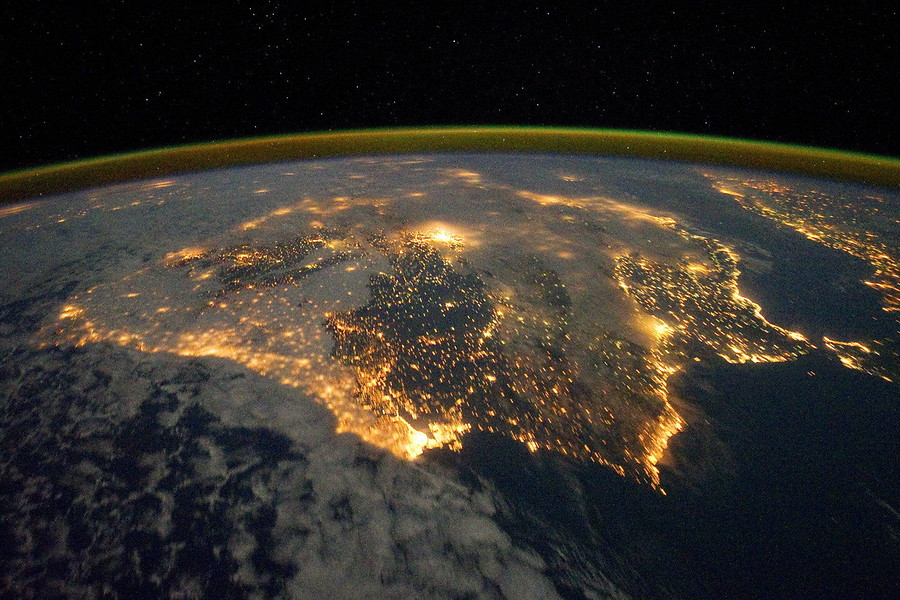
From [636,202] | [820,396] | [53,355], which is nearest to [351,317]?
[53,355]

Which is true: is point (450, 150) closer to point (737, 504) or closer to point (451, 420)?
point (451, 420)

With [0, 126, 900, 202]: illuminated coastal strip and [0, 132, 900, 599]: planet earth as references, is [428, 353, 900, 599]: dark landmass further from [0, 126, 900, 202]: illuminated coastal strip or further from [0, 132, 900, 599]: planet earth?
[0, 126, 900, 202]: illuminated coastal strip

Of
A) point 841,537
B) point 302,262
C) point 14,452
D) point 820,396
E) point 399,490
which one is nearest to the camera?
point 841,537

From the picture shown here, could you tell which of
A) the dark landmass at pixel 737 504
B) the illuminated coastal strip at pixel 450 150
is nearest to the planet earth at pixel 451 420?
the dark landmass at pixel 737 504

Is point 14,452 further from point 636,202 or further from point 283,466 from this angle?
point 636,202

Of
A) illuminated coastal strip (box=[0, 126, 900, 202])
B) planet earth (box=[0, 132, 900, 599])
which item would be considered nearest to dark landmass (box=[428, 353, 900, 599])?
planet earth (box=[0, 132, 900, 599])
